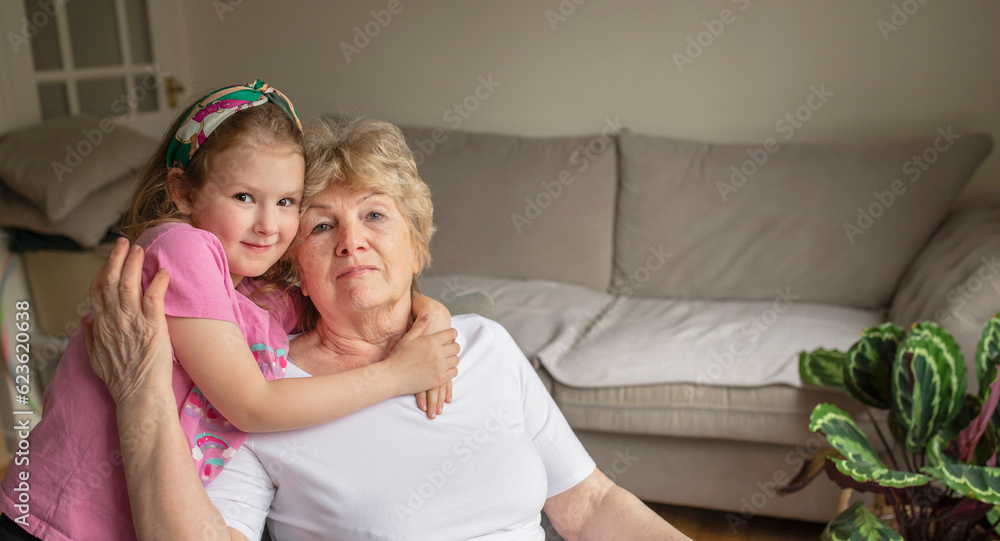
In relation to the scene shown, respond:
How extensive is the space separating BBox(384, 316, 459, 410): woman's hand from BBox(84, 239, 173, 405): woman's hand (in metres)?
0.31

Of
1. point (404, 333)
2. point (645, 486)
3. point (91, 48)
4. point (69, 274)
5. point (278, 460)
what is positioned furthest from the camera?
point (91, 48)

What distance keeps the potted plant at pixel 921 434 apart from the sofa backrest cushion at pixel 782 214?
825mm

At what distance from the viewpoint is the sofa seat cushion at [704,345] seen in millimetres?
2125

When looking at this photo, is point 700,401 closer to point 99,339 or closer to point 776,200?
point 776,200

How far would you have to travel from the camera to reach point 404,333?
4.16ft

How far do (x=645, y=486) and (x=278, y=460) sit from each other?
57.7 inches

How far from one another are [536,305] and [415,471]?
152cm

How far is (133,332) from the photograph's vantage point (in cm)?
93

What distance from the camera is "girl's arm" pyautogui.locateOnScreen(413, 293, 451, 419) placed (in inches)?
44.3

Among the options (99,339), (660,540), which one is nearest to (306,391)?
(99,339)

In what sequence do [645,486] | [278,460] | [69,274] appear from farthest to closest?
[69,274], [645,486], [278,460]

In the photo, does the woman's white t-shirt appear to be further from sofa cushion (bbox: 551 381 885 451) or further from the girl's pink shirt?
sofa cushion (bbox: 551 381 885 451)

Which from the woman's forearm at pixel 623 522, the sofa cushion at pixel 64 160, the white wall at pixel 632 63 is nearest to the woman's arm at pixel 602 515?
the woman's forearm at pixel 623 522

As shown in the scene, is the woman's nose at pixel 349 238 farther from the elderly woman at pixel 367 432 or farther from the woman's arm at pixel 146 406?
the woman's arm at pixel 146 406
